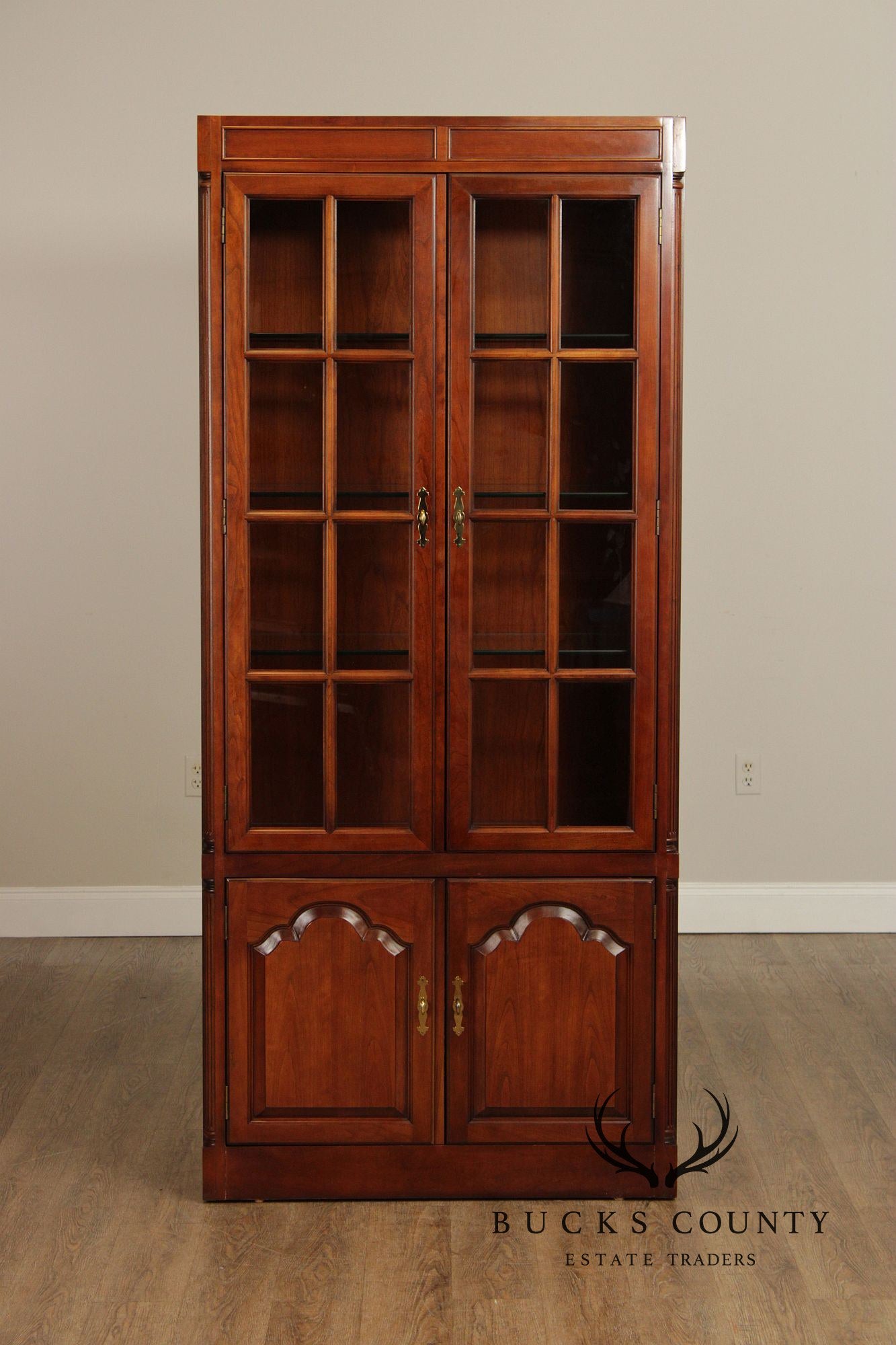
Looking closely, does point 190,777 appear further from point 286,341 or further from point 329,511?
point 286,341

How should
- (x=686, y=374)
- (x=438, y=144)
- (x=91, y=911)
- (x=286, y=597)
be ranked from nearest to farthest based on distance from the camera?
(x=438, y=144) < (x=286, y=597) < (x=686, y=374) < (x=91, y=911)

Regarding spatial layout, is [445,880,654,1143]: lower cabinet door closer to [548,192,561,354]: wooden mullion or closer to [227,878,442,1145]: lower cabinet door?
[227,878,442,1145]: lower cabinet door

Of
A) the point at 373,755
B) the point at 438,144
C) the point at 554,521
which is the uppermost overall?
the point at 438,144

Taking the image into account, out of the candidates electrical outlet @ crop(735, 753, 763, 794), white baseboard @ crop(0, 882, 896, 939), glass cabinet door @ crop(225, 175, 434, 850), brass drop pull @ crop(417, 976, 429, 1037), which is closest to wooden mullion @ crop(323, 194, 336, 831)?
glass cabinet door @ crop(225, 175, 434, 850)

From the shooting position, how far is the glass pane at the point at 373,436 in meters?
2.21

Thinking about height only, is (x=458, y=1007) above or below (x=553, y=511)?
below

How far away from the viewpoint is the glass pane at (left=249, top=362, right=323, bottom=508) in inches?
86.7

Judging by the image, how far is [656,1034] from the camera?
229cm

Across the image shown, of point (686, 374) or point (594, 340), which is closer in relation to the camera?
point (594, 340)

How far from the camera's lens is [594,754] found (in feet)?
7.45

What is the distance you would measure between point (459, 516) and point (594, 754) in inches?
21.2

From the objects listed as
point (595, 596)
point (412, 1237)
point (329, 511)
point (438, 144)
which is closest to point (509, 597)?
point (595, 596)

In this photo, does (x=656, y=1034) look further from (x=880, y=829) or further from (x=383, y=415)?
(x=880, y=829)

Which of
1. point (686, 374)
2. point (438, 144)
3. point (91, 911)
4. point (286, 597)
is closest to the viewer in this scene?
point (438, 144)
